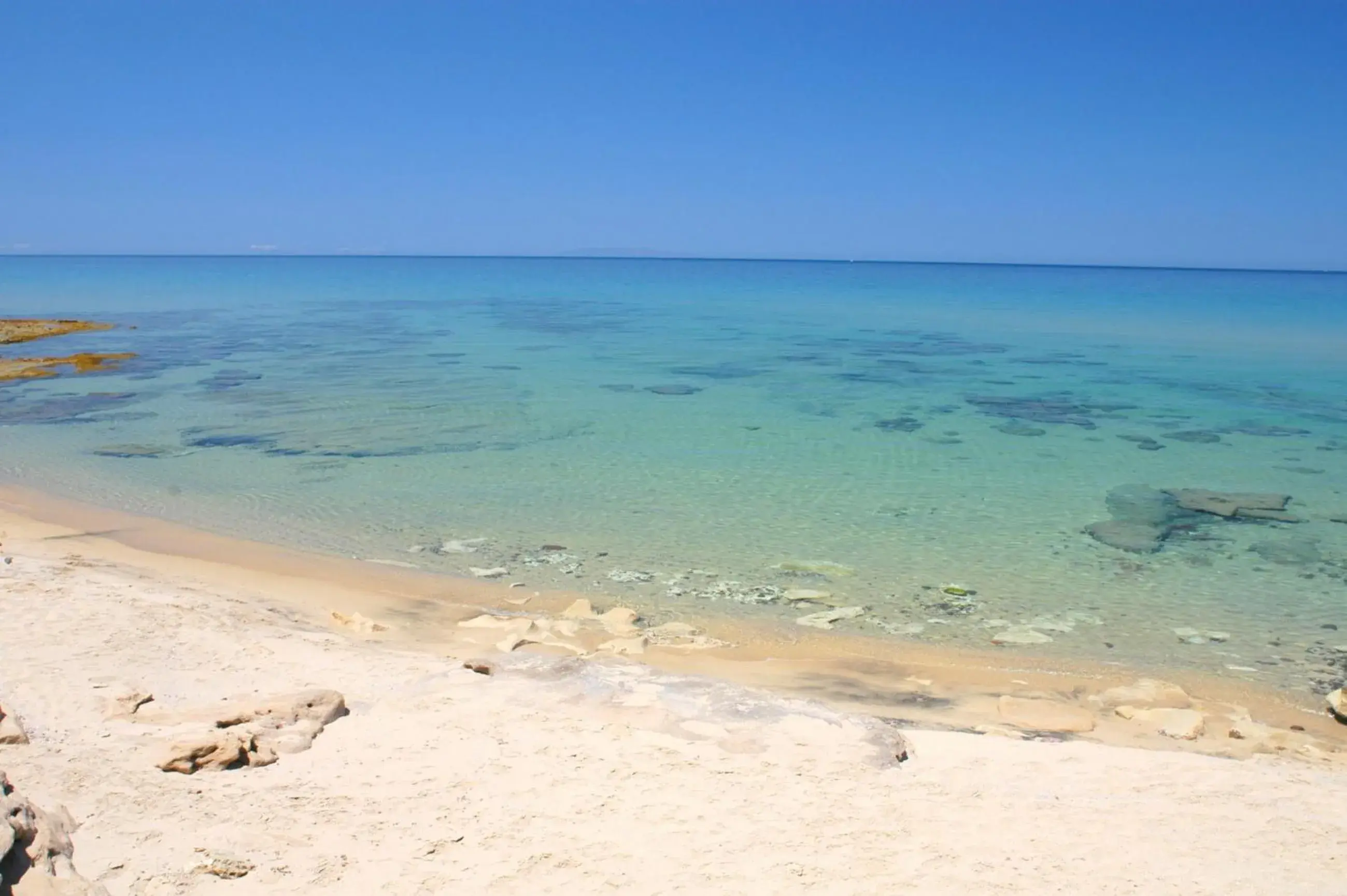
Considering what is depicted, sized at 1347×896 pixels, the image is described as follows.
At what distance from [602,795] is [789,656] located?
9.83 ft

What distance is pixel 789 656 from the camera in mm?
7172

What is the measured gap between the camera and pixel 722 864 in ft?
12.8

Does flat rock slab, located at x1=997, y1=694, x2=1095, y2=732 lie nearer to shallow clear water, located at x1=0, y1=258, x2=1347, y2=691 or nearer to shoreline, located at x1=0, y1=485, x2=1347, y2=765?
shoreline, located at x1=0, y1=485, x2=1347, y2=765

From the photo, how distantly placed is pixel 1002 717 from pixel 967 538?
13.2 feet

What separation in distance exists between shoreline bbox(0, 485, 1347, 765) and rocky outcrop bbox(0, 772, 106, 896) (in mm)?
3398

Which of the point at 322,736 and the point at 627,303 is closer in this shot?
the point at 322,736

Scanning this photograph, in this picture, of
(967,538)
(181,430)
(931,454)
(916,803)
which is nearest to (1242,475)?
(931,454)

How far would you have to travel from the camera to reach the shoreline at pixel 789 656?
607cm

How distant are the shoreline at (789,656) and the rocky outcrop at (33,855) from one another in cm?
340

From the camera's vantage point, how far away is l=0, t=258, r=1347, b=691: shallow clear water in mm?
8438

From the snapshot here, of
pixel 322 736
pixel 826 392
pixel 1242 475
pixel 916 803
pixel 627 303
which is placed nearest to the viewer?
pixel 916 803

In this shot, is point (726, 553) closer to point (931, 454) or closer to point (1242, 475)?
point (931, 454)

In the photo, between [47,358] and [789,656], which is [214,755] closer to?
[789,656]

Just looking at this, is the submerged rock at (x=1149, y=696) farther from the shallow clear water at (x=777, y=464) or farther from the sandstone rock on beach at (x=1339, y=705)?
the sandstone rock on beach at (x=1339, y=705)
